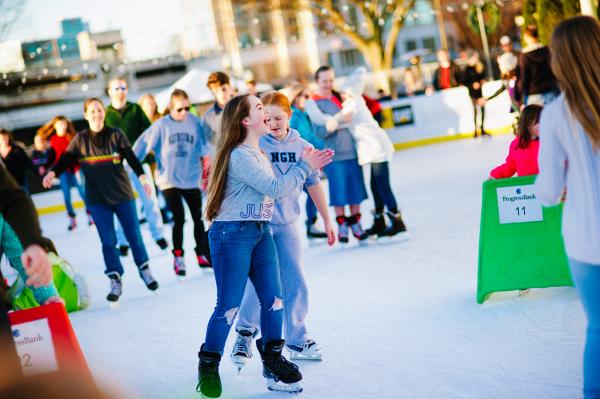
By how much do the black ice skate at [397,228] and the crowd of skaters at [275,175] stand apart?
0.01 meters

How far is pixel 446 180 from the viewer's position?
35.9 feet

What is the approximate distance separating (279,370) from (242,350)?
1.49ft

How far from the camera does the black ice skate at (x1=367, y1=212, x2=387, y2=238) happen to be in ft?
25.2

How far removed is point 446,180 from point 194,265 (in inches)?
158

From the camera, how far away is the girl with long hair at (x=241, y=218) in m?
3.75

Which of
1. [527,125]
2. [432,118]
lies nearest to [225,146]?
[527,125]

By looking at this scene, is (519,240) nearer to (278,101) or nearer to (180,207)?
(278,101)

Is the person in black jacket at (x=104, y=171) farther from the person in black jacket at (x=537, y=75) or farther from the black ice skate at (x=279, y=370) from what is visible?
the person in black jacket at (x=537, y=75)

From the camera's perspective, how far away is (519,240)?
4.75m

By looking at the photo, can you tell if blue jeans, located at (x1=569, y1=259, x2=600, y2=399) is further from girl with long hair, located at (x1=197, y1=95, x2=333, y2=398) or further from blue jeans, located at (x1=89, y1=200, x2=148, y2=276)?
blue jeans, located at (x1=89, y1=200, x2=148, y2=276)

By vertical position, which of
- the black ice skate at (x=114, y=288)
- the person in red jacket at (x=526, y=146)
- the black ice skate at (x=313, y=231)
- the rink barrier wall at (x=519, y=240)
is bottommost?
the black ice skate at (x=313, y=231)

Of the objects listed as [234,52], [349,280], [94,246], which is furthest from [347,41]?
[349,280]

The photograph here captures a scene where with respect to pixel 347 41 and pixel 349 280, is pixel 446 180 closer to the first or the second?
pixel 349 280

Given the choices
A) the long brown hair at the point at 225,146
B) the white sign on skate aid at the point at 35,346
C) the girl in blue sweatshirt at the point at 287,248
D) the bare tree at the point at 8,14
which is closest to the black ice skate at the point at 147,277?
the girl in blue sweatshirt at the point at 287,248
